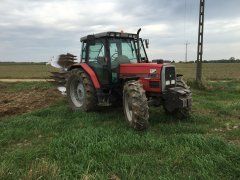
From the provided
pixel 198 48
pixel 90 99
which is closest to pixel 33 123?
pixel 90 99

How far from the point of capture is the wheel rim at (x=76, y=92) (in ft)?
37.2

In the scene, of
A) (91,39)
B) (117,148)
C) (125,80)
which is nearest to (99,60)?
(91,39)

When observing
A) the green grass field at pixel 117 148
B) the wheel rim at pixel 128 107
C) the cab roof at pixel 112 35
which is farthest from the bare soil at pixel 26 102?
the wheel rim at pixel 128 107

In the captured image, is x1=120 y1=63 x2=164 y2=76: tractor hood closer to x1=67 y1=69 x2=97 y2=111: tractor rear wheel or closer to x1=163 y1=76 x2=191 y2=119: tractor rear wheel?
x1=163 y1=76 x2=191 y2=119: tractor rear wheel

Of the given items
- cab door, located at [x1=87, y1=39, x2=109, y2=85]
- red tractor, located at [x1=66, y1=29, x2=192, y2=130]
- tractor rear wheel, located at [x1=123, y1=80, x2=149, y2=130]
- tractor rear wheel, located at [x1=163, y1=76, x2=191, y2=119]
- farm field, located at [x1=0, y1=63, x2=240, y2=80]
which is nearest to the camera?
tractor rear wheel, located at [x1=123, y1=80, x2=149, y2=130]

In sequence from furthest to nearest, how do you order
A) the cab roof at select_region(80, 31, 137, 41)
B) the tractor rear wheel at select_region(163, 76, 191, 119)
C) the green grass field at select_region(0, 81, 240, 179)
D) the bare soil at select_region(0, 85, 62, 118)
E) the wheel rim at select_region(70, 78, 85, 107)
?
1. the bare soil at select_region(0, 85, 62, 118)
2. the wheel rim at select_region(70, 78, 85, 107)
3. the cab roof at select_region(80, 31, 137, 41)
4. the tractor rear wheel at select_region(163, 76, 191, 119)
5. the green grass field at select_region(0, 81, 240, 179)

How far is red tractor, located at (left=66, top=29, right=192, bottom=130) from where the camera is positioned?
28.1ft

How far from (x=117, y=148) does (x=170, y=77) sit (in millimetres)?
3097

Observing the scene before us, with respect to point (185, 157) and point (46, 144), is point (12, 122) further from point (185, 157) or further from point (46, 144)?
point (185, 157)

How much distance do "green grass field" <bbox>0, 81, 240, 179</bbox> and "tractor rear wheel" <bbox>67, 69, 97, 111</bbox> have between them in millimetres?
529

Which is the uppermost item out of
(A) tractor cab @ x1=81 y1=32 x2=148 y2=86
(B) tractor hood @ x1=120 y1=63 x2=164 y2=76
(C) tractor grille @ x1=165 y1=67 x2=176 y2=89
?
(A) tractor cab @ x1=81 y1=32 x2=148 y2=86

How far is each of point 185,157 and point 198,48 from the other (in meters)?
13.2

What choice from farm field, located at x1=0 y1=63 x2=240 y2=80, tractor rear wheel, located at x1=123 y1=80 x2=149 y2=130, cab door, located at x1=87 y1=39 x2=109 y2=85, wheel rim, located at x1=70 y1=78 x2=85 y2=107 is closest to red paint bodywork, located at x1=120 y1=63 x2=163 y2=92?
tractor rear wheel, located at x1=123 y1=80 x2=149 y2=130

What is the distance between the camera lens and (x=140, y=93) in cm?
820
